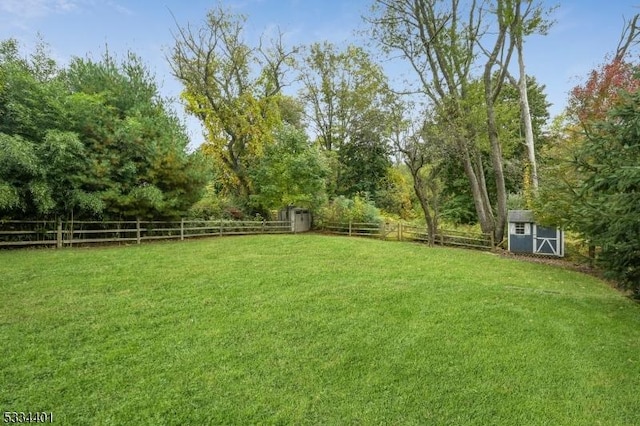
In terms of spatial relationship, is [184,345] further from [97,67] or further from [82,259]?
[97,67]

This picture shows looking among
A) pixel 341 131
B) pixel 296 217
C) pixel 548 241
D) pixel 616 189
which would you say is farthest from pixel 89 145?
pixel 341 131

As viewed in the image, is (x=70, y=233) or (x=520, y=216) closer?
(x=70, y=233)

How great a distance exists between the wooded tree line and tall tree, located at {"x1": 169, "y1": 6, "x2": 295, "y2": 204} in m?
0.08

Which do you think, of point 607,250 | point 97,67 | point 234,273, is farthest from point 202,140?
point 607,250

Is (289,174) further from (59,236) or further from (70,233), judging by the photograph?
(59,236)

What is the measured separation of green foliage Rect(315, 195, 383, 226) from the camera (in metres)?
16.8

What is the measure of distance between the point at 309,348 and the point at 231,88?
18022 millimetres

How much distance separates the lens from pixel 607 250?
21.9ft

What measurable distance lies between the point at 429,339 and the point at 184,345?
2.96 m

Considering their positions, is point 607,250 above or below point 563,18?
below

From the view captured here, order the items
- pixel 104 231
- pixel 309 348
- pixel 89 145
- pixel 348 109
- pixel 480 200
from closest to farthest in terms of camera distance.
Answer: pixel 309 348
pixel 89 145
pixel 104 231
pixel 480 200
pixel 348 109

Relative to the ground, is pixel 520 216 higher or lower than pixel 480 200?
lower

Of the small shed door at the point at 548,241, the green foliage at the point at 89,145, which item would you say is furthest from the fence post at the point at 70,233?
the small shed door at the point at 548,241

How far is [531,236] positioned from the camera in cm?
1255
